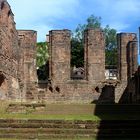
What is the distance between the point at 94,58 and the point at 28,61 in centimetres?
488

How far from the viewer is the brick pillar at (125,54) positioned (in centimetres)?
3662

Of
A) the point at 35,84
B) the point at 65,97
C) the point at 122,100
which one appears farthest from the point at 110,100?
the point at 35,84

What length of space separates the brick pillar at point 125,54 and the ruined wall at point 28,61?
21.3ft

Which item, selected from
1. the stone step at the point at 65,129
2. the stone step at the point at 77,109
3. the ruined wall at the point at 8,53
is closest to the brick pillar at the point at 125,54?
the ruined wall at the point at 8,53

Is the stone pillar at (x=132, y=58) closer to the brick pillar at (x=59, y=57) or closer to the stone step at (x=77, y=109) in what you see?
the brick pillar at (x=59, y=57)

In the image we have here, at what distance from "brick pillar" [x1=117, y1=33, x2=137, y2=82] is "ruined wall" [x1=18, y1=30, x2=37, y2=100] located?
6504 millimetres

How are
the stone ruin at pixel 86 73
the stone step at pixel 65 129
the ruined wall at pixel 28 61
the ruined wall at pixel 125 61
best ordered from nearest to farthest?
the stone step at pixel 65 129, the ruined wall at pixel 28 61, the stone ruin at pixel 86 73, the ruined wall at pixel 125 61

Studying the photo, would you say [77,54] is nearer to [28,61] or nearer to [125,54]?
[125,54]

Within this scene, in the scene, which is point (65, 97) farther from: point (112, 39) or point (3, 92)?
point (112, 39)

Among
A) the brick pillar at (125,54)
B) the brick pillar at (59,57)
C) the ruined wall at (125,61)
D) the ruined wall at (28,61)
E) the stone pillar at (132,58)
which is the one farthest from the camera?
the brick pillar at (125,54)

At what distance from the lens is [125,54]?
36938mm

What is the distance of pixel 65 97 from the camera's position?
35469 mm

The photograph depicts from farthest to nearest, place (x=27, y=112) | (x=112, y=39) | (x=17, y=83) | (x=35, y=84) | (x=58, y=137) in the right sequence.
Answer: (x=112, y=39), (x=35, y=84), (x=17, y=83), (x=27, y=112), (x=58, y=137)

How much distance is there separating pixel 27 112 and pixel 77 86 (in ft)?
40.9
